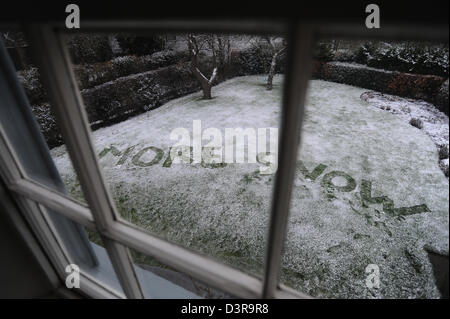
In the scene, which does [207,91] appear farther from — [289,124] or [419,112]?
[289,124]

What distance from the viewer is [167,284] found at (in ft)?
8.88

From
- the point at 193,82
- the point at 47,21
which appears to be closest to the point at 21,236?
the point at 47,21

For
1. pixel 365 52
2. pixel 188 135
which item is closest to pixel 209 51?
pixel 188 135

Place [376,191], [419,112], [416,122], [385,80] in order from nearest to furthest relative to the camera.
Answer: [376,191] < [416,122] < [419,112] < [385,80]

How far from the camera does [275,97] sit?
10.6 meters

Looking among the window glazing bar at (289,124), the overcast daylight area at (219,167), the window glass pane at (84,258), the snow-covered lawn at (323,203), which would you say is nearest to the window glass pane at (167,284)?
the overcast daylight area at (219,167)

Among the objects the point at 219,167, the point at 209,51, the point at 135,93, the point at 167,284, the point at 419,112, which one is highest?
the point at 209,51

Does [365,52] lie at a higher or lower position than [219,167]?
higher

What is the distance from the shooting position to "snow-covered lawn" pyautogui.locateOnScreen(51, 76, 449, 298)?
11.6 ft

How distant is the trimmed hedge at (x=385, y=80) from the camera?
838 centimetres

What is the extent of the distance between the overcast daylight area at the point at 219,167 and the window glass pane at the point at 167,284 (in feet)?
0.08

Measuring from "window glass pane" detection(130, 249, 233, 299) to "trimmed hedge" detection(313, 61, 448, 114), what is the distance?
7.92 metres

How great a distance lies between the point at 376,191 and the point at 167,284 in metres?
→ 4.44
